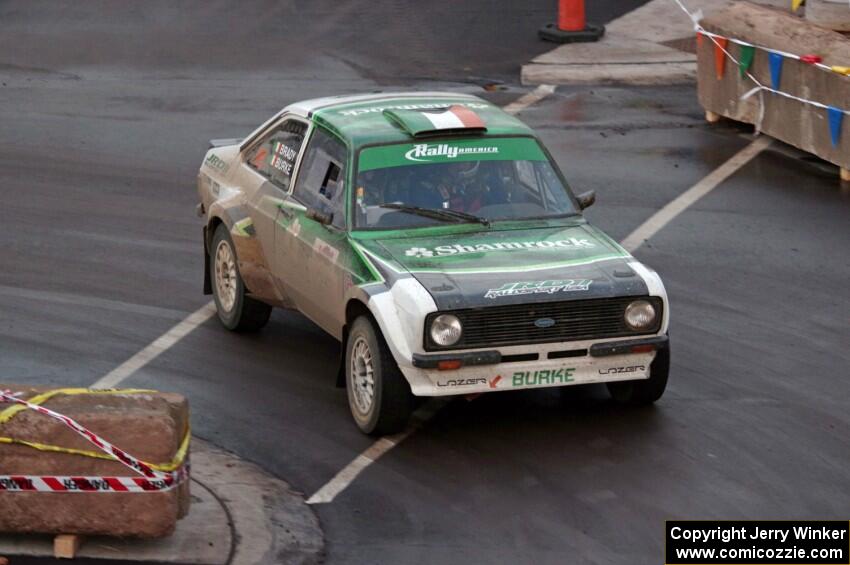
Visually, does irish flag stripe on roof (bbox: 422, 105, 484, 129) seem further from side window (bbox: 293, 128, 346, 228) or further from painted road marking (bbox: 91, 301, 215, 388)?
painted road marking (bbox: 91, 301, 215, 388)

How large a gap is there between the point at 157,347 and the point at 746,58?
835cm

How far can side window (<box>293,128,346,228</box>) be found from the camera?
10.3 meters

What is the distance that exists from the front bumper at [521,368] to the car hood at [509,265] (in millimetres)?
297

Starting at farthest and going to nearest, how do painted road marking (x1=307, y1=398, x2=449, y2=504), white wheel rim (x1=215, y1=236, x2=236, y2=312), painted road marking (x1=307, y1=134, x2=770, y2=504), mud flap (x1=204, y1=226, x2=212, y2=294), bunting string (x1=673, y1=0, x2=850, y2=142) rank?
bunting string (x1=673, y1=0, x2=850, y2=142) → mud flap (x1=204, y1=226, x2=212, y2=294) → white wheel rim (x1=215, y1=236, x2=236, y2=312) → painted road marking (x1=307, y1=134, x2=770, y2=504) → painted road marking (x1=307, y1=398, x2=449, y2=504)

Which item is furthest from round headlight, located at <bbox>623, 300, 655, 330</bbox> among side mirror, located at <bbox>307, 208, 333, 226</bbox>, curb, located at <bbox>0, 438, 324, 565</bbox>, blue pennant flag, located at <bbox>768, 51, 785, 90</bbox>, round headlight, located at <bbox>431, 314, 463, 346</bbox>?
blue pennant flag, located at <bbox>768, 51, 785, 90</bbox>

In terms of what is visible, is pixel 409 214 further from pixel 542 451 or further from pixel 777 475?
pixel 777 475

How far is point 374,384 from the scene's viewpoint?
928cm

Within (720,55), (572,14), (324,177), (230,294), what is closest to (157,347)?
(230,294)

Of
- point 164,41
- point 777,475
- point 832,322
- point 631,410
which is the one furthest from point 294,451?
point 164,41

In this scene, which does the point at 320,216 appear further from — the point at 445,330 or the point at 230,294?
the point at 230,294

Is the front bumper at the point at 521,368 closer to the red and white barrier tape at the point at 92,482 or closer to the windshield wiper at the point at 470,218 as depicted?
the windshield wiper at the point at 470,218

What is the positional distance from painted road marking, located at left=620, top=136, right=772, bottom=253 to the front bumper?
13.5ft

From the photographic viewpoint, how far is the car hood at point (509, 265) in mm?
9070

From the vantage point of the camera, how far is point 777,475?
8.90 metres
